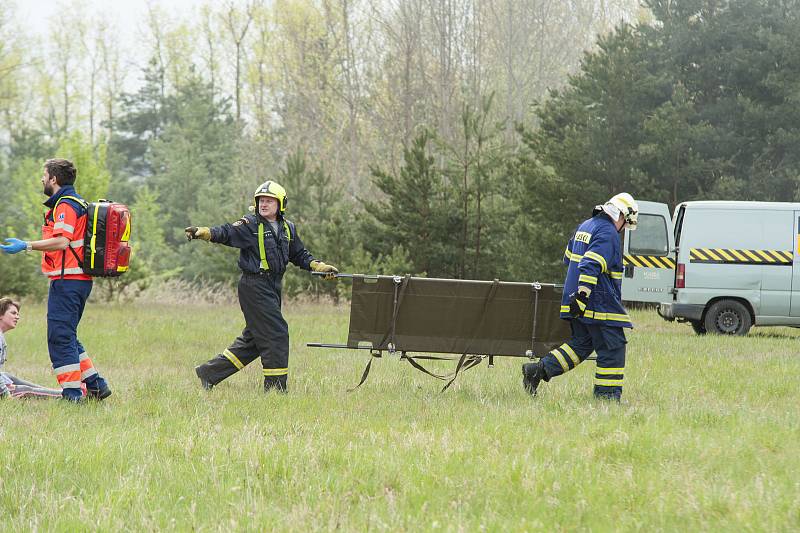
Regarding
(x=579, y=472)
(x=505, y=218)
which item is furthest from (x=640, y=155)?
(x=579, y=472)

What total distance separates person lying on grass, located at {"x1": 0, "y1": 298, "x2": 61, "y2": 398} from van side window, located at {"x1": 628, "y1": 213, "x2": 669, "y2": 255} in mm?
12108

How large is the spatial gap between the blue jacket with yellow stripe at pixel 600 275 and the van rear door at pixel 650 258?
9568 millimetres

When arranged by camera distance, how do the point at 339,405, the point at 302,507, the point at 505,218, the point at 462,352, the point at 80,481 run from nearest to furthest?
1. the point at 302,507
2. the point at 80,481
3. the point at 339,405
4. the point at 462,352
5. the point at 505,218

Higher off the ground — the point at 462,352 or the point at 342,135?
the point at 342,135

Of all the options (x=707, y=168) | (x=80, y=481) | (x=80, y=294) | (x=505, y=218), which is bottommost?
(x=80, y=481)

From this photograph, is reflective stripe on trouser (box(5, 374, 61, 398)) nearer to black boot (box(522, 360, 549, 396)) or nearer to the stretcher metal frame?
the stretcher metal frame

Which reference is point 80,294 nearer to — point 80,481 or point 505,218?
point 80,481

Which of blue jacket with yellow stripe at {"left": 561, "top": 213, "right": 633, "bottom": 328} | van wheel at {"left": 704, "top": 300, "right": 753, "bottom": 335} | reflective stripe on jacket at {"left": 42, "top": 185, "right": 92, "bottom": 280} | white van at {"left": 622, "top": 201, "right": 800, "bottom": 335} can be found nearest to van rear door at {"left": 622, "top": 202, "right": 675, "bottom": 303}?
white van at {"left": 622, "top": 201, "right": 800, "bottom": 335}

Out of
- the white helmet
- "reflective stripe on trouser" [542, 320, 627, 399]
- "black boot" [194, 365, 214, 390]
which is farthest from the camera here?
"black boot" [194, 365, 214, 390]

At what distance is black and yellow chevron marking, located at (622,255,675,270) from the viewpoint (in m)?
18.0

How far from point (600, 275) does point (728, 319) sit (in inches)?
367

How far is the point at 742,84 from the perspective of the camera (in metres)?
28.1

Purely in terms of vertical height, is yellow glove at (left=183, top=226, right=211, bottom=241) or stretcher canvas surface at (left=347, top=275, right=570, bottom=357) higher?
yellow glove at (left=183, top=226, right=211, bottom=241)

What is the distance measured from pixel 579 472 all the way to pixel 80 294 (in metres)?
4.70
